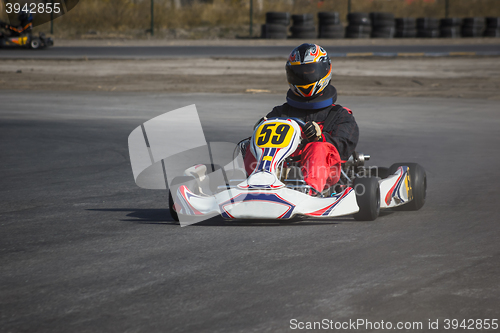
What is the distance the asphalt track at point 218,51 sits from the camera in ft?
81.0

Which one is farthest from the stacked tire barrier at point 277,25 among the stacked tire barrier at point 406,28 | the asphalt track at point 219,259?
the asphalt track at point 219,259

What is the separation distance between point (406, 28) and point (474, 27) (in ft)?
9.86

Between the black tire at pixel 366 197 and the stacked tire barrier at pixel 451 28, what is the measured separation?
96.9 feet

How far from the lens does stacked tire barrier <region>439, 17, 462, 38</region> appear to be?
32.8m

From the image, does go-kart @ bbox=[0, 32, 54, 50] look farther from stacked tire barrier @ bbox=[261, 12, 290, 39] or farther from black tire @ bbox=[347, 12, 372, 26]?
black tire @ bbox=[347, 12, 372, 26]

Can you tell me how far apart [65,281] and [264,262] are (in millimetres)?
1080

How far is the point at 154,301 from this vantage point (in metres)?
3.39

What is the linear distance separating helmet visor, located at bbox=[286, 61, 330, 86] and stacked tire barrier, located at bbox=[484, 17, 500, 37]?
29235 millimetres

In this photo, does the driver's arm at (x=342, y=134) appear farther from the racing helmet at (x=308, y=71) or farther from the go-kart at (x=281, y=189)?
the racing helmet at (x=308, y=71)

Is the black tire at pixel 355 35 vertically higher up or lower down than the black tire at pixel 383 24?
lower down

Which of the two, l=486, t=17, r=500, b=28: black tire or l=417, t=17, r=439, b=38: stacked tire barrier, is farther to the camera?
l=417, t=17, r=439, b=38: stacked tire barrier

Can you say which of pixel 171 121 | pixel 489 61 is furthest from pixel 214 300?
pixel 489 61

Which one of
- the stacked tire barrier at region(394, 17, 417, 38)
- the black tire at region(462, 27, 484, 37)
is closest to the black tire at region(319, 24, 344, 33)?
the stacked tire barrier at region(394, 17, 417, 38)

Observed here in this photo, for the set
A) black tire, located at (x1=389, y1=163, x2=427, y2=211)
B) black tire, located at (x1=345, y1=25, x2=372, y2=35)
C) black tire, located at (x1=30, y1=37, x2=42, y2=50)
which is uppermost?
black tire, located at (x1=345, y1=25, x2=372, y2=35)
